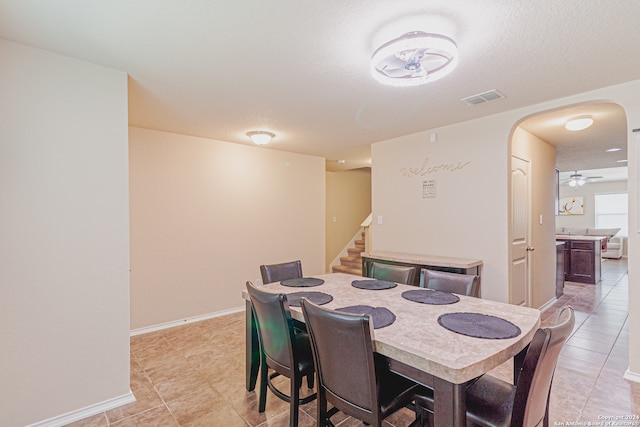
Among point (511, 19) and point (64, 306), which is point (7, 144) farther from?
point (511, 19)

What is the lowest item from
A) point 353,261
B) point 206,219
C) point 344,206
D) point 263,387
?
point 263,387

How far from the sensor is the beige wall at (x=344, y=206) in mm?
6918

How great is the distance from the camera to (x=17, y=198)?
189 centimetres

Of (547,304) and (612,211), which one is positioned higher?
(612,211)

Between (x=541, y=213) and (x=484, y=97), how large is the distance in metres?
2.53

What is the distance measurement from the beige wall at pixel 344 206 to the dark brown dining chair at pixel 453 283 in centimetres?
439

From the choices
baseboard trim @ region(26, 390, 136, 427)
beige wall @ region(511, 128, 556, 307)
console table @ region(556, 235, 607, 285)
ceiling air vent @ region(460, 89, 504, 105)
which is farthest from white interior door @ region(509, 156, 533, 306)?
baseboard trim @ region(26, 390, 136, 427)

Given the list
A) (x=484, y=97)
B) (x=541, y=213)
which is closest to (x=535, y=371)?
(x=484, y=97)

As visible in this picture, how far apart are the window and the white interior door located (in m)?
8.39

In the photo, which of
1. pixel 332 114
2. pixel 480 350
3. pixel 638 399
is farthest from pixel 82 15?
pixel 638 399

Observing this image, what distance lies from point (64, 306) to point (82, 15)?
177 cm

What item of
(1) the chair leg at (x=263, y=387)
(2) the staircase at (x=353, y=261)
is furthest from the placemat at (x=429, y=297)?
(2) the staircase at (x=353, y=261)

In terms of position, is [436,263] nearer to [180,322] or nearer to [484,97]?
[484,97]

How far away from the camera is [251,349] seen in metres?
2.29
